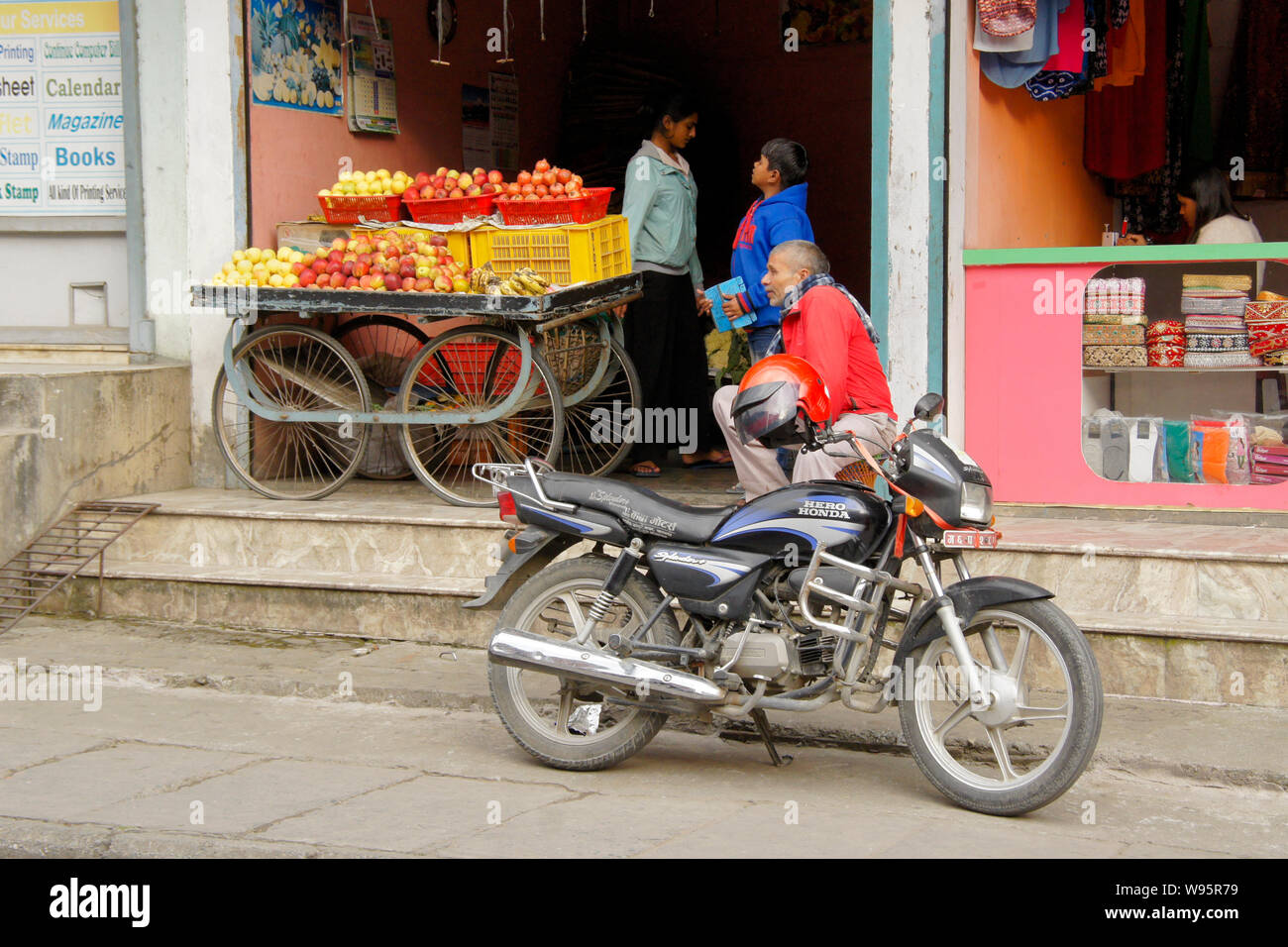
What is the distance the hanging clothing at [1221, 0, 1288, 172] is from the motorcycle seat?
20.7ft

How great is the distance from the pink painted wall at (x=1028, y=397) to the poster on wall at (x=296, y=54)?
→ 4.15m

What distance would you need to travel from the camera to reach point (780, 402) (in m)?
4.77

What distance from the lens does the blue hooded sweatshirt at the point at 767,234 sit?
7.62m

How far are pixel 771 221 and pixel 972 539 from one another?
3.45 m

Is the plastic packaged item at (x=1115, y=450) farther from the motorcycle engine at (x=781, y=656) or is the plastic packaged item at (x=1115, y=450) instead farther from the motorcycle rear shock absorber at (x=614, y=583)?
the motorcycle rear shock absorber at (x=614, y=583)

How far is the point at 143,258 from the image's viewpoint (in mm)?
8633

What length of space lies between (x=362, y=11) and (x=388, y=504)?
330 centimetres

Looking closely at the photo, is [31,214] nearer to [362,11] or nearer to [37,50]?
[37,50]

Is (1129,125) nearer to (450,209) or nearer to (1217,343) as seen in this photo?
(1217,343)

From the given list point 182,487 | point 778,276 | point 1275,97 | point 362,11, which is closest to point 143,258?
point 182,487

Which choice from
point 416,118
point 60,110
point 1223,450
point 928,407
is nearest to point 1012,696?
point 928,407

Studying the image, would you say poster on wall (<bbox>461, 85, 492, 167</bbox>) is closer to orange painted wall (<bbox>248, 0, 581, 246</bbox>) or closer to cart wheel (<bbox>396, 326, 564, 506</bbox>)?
orange painted wall (<bbox>248, 0, 581, 246</bbox>)

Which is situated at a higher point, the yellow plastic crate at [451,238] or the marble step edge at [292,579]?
the yellow plastic crate at [451,238]

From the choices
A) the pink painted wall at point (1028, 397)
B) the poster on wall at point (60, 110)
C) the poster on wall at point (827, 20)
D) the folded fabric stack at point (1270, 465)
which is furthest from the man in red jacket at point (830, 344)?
the poster on wall at point (827, 20)
